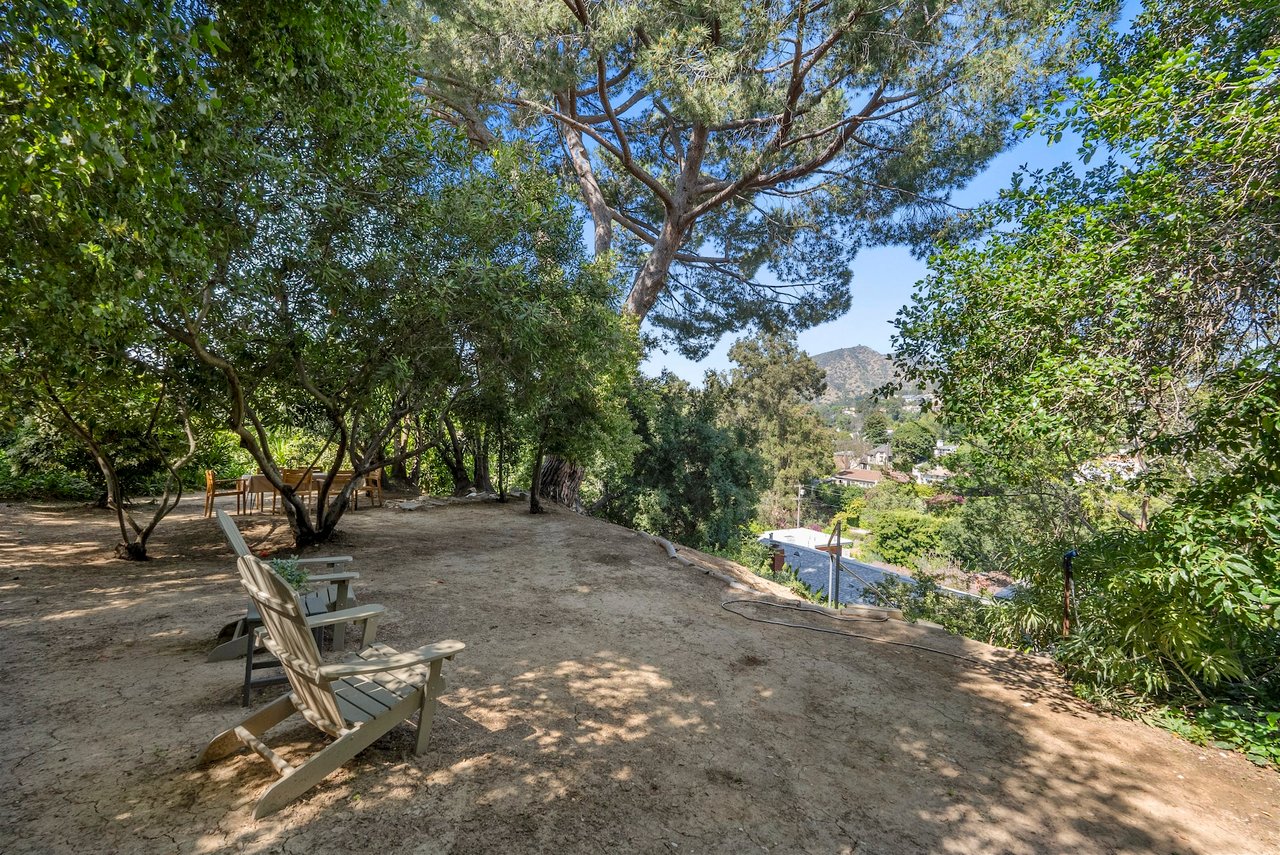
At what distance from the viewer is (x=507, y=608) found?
4.73 meters

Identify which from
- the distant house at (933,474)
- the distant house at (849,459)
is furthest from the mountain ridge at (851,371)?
the distant house at (933,474)

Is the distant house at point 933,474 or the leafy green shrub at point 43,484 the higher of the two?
the distant house at point 933,474

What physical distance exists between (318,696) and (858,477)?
64.1 metres

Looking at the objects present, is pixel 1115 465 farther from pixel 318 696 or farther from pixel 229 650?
pixel 229 650

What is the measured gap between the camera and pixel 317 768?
2070 mm

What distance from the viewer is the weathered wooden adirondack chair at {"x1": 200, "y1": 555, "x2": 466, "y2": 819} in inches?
81.0

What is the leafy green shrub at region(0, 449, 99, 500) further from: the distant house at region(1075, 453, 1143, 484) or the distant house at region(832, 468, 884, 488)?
the distant house at region(832, 468, 884, 488)

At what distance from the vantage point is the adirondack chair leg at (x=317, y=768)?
2.00 metres

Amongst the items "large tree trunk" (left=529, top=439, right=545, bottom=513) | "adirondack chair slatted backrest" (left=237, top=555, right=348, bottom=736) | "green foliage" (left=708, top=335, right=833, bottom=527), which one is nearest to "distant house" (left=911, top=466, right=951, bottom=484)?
"large tree trunk" (left=529, top=439, right=545, bottom=513)

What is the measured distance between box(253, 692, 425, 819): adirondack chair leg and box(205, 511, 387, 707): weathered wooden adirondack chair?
61 cm

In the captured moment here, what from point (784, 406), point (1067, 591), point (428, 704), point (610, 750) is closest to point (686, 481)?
point (1067, 591)

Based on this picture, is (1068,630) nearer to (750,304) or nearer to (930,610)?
(930,610)

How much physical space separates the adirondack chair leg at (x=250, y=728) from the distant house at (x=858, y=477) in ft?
163

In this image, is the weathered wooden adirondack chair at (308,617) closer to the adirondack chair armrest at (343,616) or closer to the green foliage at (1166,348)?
the adirondack chair armrest at (343,616)
